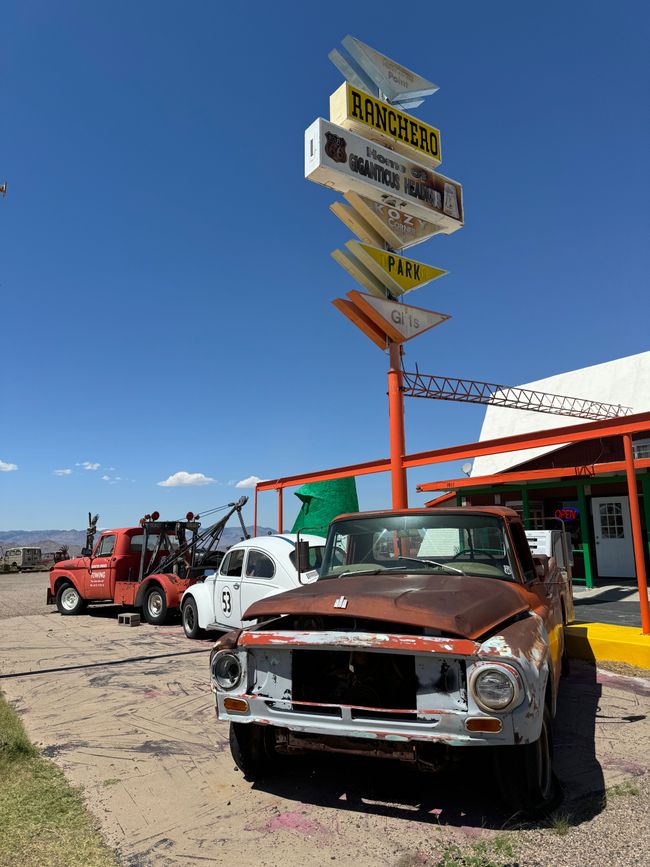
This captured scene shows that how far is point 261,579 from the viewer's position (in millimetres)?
8625

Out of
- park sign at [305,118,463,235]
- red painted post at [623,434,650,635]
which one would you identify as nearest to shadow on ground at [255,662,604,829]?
red painted post at [623,434,650,635]

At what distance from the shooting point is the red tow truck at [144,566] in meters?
12.3

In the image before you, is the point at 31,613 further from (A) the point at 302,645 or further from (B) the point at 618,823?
(B) the point at 618,823

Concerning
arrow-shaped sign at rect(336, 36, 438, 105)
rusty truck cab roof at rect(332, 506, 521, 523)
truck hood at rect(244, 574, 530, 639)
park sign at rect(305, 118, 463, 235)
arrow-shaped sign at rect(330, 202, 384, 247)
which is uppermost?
arrow-shaped sign at rect(336, 36, 438, 105)

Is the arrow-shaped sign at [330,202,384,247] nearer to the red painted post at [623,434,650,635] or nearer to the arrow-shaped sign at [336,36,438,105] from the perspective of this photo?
the arrow-shaped sign at [336,36,438,105]

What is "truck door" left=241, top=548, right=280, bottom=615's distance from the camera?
833 centimetres

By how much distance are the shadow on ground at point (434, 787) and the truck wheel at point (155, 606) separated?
839 cm

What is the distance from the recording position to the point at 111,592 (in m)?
13.6

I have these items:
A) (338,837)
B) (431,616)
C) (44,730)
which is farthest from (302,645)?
(44,730)

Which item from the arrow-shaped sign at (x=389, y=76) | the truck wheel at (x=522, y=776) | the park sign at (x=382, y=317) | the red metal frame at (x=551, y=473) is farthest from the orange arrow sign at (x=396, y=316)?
the truck wheel at (x=522, y=776)

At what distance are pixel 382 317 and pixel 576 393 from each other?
18.1m

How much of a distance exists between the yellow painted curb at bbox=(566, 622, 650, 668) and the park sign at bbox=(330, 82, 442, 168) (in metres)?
13.6

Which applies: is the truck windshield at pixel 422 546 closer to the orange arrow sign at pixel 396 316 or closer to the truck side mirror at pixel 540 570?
the truck side mirror at pixel 540 570

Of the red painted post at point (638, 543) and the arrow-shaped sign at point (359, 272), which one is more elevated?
the arrow-shaped sign at point (359, 272)
